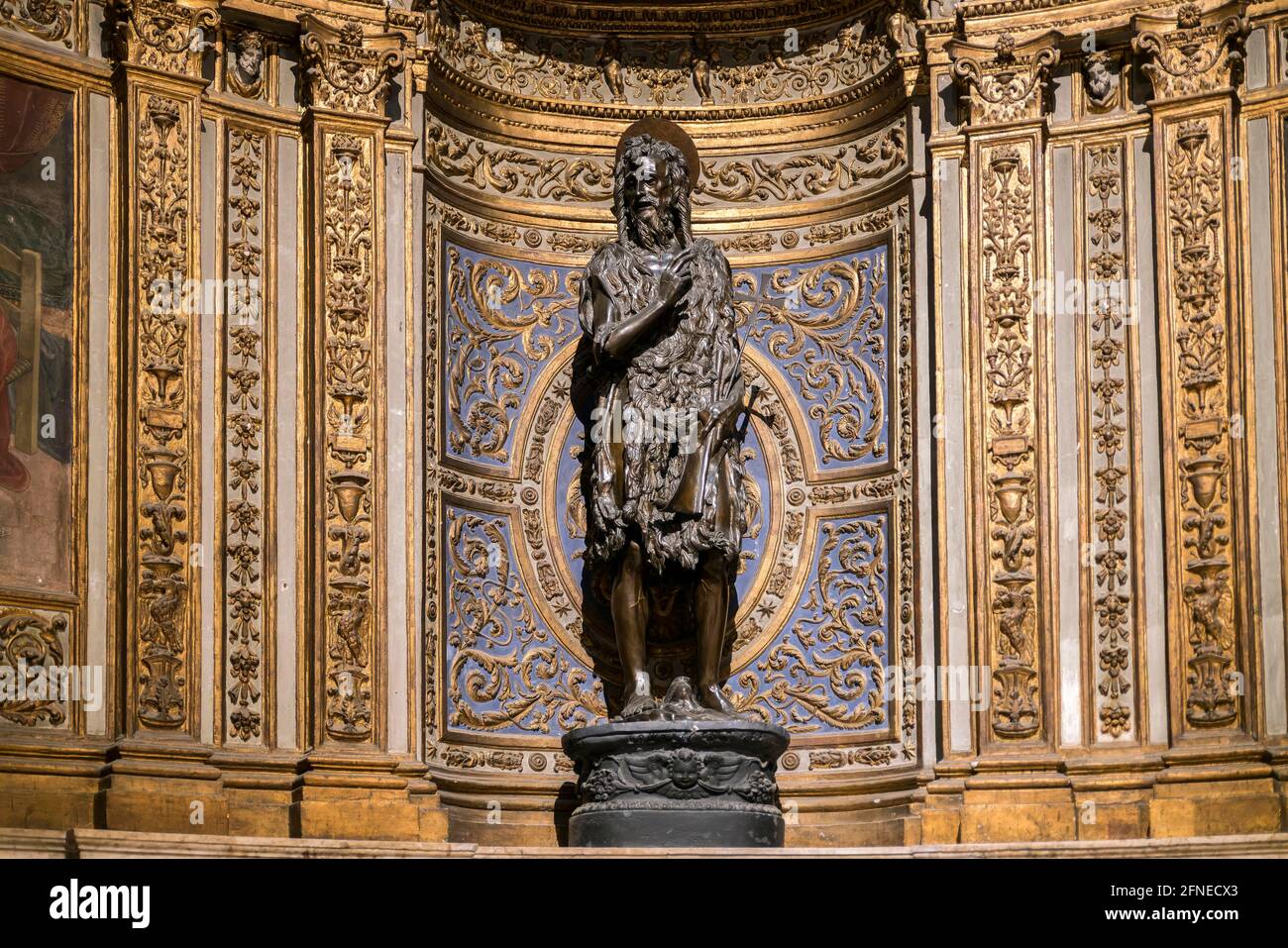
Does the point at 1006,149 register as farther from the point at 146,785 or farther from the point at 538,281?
the point at 146,785

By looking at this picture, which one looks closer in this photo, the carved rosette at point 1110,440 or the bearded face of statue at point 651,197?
the carved rosette at point 1110,440

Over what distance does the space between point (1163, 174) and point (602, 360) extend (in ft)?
10.7

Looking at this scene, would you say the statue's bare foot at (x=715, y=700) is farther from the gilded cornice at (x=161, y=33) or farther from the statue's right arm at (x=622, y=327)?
the gilded cornice at (x=161, y=33)

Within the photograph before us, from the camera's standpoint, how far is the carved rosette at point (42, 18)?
12547mm

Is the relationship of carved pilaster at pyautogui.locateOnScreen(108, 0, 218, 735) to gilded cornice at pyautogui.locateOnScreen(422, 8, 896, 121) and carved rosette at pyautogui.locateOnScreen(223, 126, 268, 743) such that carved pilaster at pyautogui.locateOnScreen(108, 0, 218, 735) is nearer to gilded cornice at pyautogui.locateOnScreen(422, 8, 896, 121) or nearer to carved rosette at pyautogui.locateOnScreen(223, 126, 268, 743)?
carved rosette at pyautogui.locateOnScreen(223, 126, 268, 743)

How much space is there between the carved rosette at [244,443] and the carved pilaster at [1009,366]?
3.95 m

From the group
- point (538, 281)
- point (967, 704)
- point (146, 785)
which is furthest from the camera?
point (538, 281)

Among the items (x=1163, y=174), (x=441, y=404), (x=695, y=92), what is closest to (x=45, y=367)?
(x=441, y=404)

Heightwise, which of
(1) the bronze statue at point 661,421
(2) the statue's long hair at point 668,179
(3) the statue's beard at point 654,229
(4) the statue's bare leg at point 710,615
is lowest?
(4) the statue's bare leg at point 710,615

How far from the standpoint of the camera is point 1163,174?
1316cm

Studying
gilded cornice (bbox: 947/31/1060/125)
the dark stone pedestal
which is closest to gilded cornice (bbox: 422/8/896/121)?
gilded cornice (bbox: 947/31/1060/125)

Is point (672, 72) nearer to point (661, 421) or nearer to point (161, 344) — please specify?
point (661, 421)

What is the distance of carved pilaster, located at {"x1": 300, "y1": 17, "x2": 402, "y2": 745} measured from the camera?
12.9 m

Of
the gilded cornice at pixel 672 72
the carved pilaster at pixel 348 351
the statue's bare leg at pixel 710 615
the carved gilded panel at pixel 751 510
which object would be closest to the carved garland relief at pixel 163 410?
the carved pilaster at pixel 348 351
